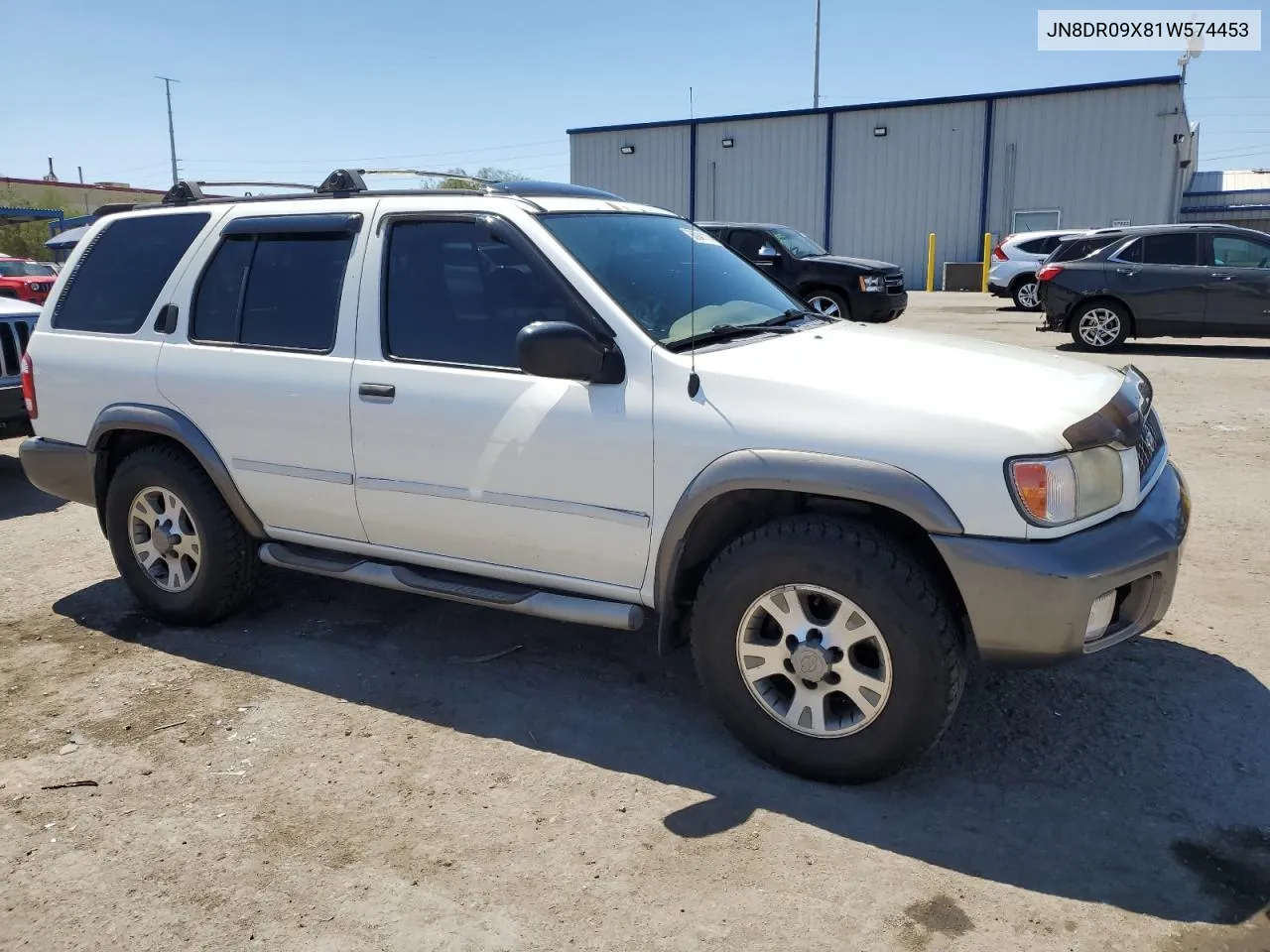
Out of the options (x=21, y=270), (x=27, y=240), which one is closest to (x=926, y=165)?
(x=21, y=270)

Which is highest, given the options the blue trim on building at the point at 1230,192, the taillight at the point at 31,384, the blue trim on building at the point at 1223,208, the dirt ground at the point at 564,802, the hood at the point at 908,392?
the blue trim on building at the point at 1230,192

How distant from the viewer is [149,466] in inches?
181

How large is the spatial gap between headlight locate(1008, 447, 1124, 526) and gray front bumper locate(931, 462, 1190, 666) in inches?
2.7

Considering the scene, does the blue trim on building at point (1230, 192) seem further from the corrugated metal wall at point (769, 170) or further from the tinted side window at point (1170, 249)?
the tinted side window at point (1170, 249)

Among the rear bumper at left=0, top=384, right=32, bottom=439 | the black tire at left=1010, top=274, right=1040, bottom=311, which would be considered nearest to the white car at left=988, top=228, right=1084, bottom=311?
the black tire at left=1010, top=274, right=1040, bottom=311

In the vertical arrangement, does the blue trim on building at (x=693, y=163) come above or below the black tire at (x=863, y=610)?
above

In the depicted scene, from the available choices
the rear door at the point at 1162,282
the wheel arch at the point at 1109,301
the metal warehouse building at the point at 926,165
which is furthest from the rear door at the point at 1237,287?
the metal warehouse building at the point at 926,165

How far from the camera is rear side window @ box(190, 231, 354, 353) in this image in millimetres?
4152

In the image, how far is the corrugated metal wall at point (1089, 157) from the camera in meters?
28.0

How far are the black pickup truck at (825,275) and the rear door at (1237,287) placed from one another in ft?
13.6

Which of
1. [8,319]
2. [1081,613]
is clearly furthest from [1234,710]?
[8,319]

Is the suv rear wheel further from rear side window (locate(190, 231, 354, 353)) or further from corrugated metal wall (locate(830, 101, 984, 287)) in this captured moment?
corrugated metal wall (locate(830, 101, 984, 287))

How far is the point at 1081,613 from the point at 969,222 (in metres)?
30.2

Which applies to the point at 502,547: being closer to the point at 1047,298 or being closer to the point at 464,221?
the point at 464,221
